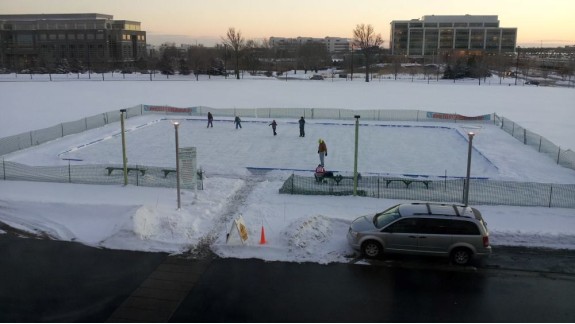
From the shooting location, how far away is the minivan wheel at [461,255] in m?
12.1

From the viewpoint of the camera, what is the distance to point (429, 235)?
39.8 ft

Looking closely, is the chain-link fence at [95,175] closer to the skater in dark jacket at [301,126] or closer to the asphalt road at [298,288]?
the asphalt road at [298,288]

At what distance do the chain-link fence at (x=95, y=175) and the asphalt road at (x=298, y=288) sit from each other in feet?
19.4

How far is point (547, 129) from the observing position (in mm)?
33750

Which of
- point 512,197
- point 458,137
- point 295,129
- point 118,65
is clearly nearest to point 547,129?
point 458,137

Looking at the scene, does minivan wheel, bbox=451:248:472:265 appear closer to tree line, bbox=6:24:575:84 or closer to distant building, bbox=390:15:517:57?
tree line, bbox=6:24:575:84

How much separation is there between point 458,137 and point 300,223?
19.7 meters

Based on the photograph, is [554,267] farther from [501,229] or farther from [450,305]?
[450,305]

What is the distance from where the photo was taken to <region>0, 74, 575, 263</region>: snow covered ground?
1380 centimetres

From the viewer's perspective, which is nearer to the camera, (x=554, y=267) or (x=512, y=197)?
(x=554, y=267)

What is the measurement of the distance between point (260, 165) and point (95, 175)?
6.77m

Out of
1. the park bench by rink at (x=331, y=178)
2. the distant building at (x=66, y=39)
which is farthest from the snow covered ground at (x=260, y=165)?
the distant building at (x=66, y=39)

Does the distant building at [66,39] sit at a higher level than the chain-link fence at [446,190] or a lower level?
higher

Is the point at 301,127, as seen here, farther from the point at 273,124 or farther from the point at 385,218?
the point at 385,218
